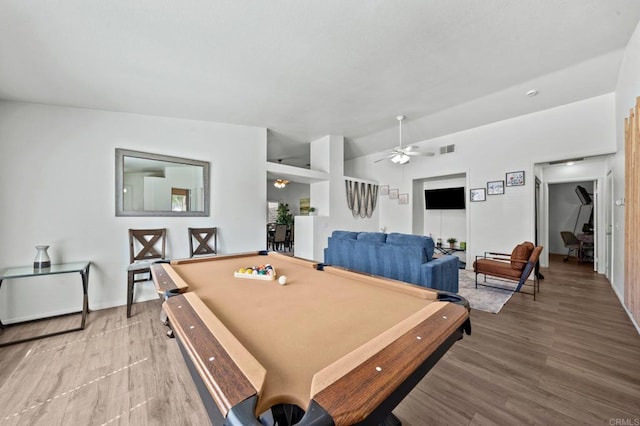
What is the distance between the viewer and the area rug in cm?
308

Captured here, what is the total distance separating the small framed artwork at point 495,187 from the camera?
4703 mm

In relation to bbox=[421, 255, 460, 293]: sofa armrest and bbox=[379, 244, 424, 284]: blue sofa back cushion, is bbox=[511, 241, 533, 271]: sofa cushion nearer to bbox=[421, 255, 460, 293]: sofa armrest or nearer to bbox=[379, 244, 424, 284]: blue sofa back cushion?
bbox=[421, 255, 460, 293]: sofa armrest

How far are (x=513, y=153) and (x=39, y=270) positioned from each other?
23.5 feet

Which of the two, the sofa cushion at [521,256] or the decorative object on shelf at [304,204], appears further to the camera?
the decorative object on shelf at [304,204]

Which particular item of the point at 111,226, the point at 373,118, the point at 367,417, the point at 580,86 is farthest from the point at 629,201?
the point at 111,226

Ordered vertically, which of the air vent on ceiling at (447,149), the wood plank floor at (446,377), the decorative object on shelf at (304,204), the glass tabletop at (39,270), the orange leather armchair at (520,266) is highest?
the air vent on ceiling at (447,149)

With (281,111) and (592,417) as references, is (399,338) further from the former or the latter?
(281,111)

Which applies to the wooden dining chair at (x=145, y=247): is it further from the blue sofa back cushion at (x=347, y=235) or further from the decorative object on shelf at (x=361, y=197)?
the decorative object on shelf at (x=361, y=197)

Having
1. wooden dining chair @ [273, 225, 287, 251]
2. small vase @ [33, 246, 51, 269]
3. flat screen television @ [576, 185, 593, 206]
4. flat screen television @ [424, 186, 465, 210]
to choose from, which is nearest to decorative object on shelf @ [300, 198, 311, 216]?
wooden dining chair @ [273, 225, 287, 251]

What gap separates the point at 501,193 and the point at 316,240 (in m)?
3.82

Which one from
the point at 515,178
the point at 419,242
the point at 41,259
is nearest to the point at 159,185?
the point at 41,259

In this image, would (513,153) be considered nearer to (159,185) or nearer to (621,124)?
(621,124)

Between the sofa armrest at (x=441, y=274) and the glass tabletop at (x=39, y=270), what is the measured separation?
3.84m

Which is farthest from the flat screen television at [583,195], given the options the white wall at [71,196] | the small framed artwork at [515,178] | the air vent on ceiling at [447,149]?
the white wall at [71,196]
